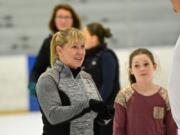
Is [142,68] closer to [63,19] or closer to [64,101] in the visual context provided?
[64,101]

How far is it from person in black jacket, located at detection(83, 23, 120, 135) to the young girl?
96 cm

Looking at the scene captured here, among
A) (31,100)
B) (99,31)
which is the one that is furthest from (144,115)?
(31,100)

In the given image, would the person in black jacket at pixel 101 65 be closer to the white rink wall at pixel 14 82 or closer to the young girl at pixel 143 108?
the young girl at pixel 143 108

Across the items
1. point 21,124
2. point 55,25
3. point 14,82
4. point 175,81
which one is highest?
point 55,25

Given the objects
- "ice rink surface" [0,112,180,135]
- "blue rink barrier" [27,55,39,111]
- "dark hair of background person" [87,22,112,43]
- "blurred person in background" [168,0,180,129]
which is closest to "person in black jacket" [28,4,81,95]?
"dark hair of background person" [87,22,112,43]

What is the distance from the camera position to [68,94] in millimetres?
2938

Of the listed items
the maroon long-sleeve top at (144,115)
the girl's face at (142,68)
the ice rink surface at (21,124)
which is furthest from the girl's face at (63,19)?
the ice rink surface at (21,124)

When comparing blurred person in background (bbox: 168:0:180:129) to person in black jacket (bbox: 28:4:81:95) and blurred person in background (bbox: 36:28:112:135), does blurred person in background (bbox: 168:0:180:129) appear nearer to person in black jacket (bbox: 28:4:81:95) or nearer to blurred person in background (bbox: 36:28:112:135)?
blurred person in background (bbox: 36:28:112:135)

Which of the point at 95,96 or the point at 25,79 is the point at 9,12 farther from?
the point at 95,96

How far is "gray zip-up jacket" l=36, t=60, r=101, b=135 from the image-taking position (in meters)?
2.88

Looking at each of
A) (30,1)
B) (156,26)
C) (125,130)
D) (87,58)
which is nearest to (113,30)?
(156,26)

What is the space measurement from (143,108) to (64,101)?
0.57 meters

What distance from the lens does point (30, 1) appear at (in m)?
10.1

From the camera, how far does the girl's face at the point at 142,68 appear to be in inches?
133
